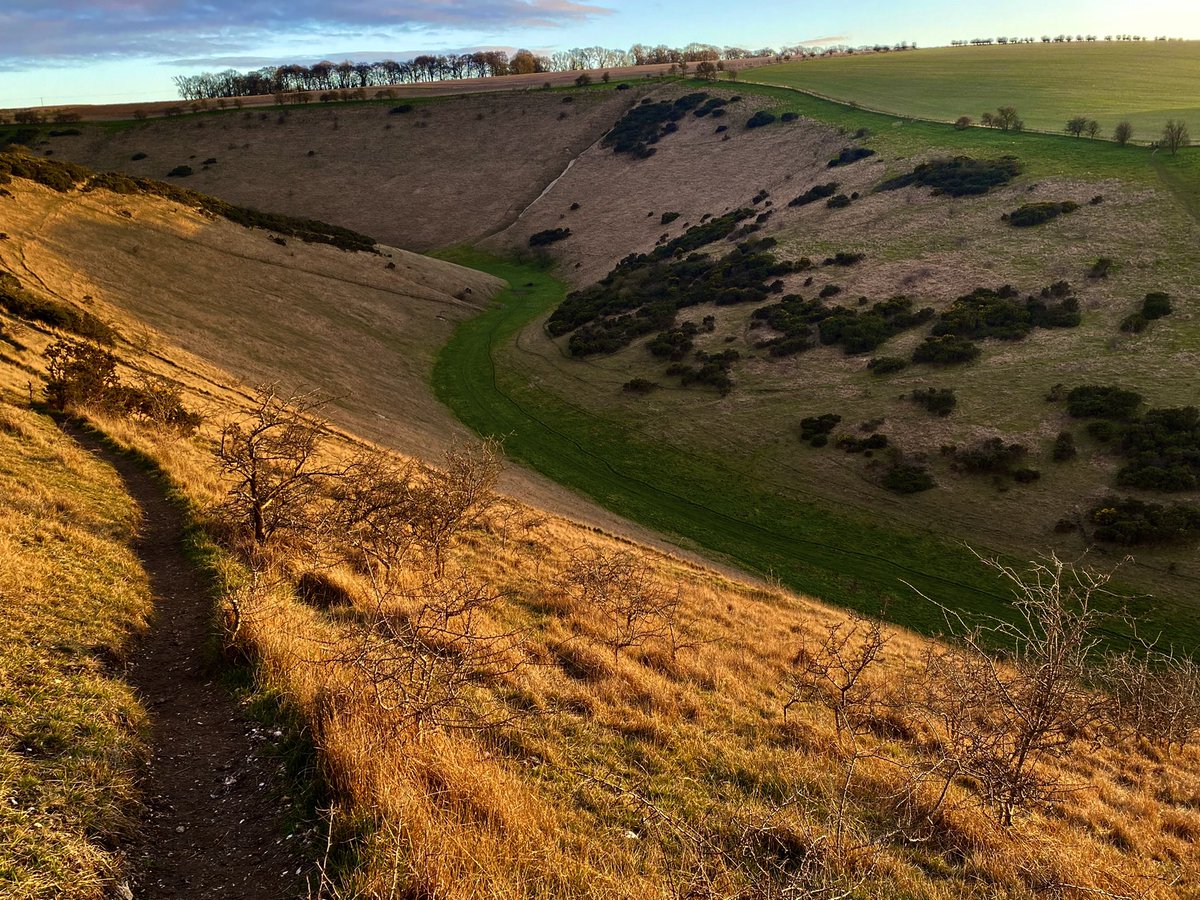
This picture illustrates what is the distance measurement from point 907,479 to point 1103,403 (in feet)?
35.5

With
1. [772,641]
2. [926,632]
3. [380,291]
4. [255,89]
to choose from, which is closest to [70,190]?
[380,291]

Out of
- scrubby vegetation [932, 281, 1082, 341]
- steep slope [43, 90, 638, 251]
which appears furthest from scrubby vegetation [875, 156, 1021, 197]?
steep slope [43, 90, 638, 251]

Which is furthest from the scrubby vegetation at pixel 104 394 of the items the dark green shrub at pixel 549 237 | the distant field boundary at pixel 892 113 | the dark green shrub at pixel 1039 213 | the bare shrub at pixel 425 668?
the distant field boundary at pixel 892 113

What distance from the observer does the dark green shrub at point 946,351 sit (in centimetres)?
3909

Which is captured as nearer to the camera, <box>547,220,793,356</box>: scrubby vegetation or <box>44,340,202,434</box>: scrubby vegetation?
<box>44,340,202,434</box>: scrubby vegetation

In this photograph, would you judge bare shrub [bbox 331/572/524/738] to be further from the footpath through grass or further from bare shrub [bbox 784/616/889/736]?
the footpath through grass

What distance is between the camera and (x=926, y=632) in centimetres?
2319

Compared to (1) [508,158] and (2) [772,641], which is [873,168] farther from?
(2) [772,641]

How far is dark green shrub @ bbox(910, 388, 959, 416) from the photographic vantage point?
34875 mm

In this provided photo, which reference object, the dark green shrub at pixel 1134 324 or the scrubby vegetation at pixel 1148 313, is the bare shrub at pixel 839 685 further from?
the scrubby vegetation at pixel 1148 313

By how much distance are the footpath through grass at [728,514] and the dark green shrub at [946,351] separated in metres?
15.1

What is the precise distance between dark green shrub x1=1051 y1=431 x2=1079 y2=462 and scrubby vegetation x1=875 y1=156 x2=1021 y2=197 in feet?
124

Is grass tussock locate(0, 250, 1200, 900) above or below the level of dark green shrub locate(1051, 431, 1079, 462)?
above

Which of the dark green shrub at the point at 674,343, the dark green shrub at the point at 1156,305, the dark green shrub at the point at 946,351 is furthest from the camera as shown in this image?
the dark green shrub at the point at 674,343
